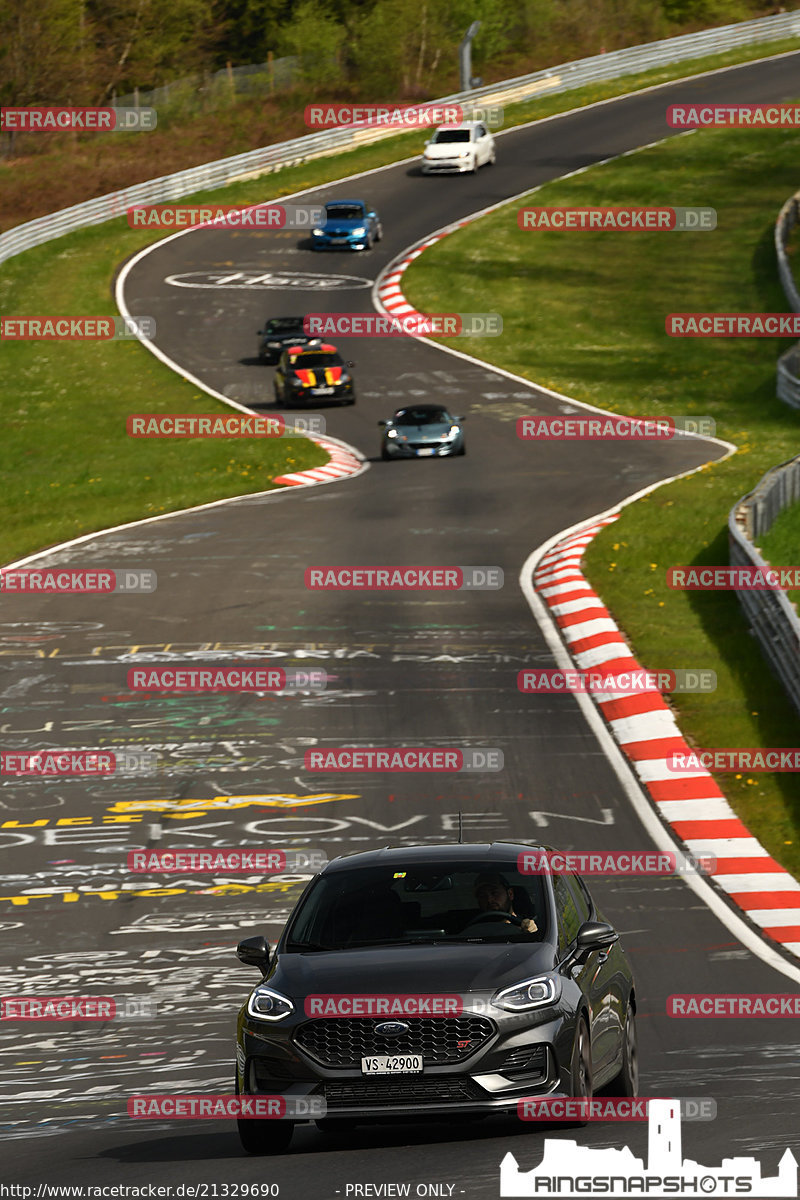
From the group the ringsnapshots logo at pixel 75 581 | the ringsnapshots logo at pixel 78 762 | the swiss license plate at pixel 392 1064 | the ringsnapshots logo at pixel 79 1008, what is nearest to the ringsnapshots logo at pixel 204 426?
the ringsnapshots logo at pixel 75 581

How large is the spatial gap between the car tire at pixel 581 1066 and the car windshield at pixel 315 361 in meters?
36.6

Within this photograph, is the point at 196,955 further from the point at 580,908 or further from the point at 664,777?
the point at 664,777

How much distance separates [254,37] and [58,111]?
67.5 feet

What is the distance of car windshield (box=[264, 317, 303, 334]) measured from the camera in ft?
163

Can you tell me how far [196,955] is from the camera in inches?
552

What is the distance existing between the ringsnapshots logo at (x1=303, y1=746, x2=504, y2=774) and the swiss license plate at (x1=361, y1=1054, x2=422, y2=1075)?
10.2 meters

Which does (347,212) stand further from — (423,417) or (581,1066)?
(581,1066)

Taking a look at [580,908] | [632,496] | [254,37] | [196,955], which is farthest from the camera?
[254,37]

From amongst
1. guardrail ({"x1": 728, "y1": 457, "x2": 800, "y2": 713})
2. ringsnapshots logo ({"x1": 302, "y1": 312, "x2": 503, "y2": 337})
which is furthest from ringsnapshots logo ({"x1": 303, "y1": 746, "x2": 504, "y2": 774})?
ringsnapshots logo ({"x1": 302, "y1": 312, "x2": 503, "y2": 337})

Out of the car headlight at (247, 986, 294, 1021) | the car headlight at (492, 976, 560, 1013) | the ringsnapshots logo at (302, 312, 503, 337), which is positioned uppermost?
the car headlight at (492, 976, 560, 1013)

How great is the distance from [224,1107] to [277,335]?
133 feet

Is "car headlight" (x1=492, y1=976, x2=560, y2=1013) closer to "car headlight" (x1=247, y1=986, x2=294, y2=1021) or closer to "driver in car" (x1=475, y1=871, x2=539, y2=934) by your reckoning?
"driver in car" (x1=475, y1=871, x2=539, y2=934)

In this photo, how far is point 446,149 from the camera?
67.4 metres

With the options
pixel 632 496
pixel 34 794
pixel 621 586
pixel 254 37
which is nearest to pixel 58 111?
pixel 254 37
